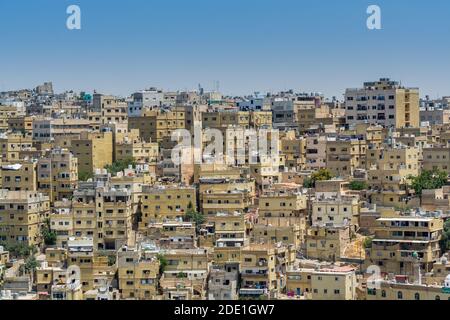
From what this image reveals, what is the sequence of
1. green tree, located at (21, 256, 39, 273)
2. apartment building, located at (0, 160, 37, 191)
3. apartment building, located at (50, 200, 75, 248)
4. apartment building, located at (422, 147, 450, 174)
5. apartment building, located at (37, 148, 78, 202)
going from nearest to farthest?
green tree, located at (21, 256, 39, 273) < apartment building, located at (50, 200, 75, 248) < apartment building, located at (0, 160, 37, 191) < apartment building, located at (37, 148, 78, 202) < apartment building, located at (422, 147, 450, 174)

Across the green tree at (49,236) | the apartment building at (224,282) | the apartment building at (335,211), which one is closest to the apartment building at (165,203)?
the green tree at (49,236)

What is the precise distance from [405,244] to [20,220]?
419 cm

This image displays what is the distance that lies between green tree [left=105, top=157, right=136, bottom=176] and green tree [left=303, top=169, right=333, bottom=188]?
2404 millimetres

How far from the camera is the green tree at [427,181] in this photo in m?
12.7

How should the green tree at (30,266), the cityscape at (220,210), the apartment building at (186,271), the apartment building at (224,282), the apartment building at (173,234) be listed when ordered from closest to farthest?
the apartment building at (224,282), the apartment building at (186,271), the cityscape at (220,210), the green tree at (30,266), the apartment building at (173,234)

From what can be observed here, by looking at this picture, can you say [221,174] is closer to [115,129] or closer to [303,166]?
[303,166]

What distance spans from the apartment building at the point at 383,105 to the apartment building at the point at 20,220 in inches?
312

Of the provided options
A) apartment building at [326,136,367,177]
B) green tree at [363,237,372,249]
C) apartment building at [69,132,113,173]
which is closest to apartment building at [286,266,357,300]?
green tree at [363,237,372,249]

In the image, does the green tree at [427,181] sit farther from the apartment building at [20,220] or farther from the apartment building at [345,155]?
the apartment building at [20,220]

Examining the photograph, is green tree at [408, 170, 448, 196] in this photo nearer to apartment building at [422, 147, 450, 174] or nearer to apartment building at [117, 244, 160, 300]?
apartment building at [422, 147, 450, 174]

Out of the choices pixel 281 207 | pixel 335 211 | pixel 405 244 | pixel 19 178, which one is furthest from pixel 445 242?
pixel 19 178

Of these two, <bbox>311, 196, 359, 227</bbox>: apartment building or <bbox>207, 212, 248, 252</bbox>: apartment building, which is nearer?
<bbox>207, 212, 248, 252</bbox>: apartment building

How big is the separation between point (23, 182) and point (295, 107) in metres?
8.32

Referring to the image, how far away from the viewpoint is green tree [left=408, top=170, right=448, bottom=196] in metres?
12.7
